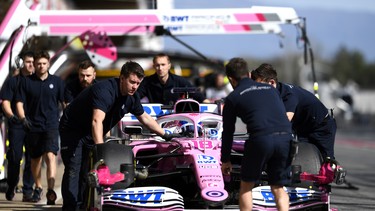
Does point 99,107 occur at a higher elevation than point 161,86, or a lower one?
lower

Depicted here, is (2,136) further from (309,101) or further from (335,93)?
(335,93)

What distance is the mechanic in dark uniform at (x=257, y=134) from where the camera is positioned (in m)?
9.08

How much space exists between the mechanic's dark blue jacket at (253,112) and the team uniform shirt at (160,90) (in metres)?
5.27

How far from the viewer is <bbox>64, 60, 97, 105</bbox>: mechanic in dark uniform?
41.2ft

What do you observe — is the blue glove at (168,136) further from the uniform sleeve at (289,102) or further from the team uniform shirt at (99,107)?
the uniform sleeve at (289,102)

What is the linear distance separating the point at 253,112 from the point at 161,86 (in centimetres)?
558

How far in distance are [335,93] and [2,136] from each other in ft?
180

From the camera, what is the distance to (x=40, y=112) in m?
13.4

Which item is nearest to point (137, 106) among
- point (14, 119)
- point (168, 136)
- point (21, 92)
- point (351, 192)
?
point (168, 136)

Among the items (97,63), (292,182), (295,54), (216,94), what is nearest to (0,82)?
(97,63)

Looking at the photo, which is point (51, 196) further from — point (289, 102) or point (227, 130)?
point (227, 130)

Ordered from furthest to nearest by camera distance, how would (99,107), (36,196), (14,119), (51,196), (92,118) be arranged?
(36,196) < (14,119) < (51,196) < (92,118) < (99,107)

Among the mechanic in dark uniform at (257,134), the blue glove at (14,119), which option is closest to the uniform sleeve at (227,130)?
the mechanic in dark uniform at (257,134)

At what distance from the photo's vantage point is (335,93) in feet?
222
